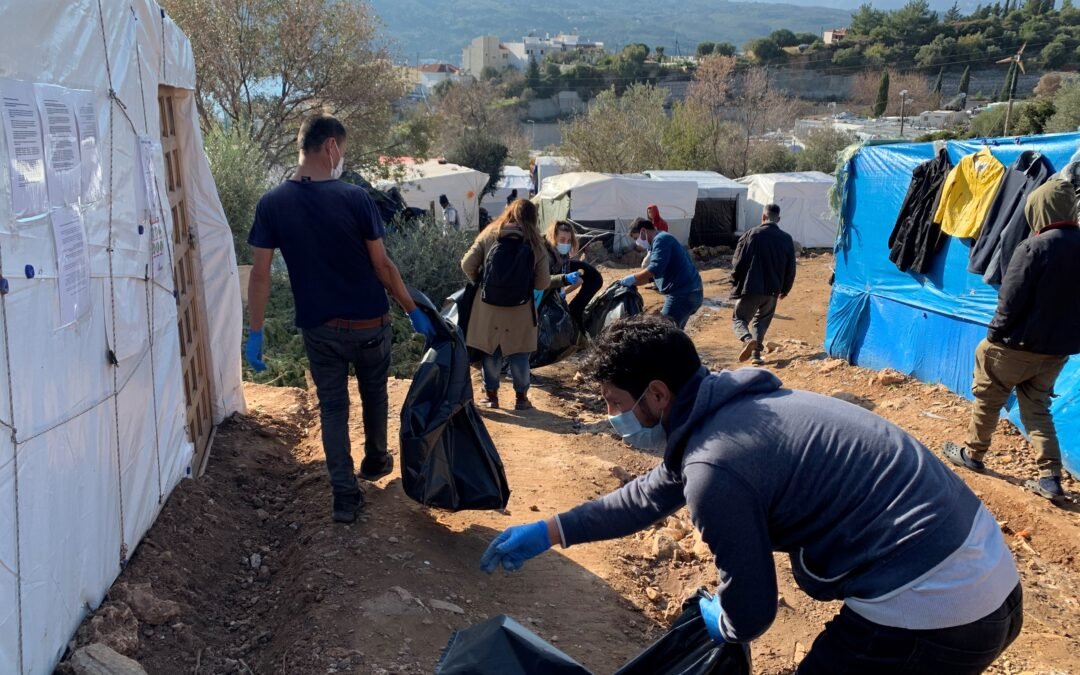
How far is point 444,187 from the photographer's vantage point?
22.3 meters

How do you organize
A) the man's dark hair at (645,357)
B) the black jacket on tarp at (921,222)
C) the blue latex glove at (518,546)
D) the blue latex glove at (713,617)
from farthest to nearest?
the black jacket on tarp at (921,222) → the blue latex glove at (518,546) → the blue latex glove at (713,617) → the man's dark hair at (645,357)

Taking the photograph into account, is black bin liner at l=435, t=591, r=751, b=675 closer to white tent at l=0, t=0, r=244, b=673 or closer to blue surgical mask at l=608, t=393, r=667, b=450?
blue surgical mask at l=608, t=393, r=667, b=450

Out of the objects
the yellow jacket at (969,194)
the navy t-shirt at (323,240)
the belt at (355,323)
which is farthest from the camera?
the yellow jacket at (969,194)

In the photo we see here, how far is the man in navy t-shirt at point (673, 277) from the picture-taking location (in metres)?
7.23

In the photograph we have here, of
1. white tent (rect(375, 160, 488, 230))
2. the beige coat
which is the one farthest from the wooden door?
white tent (rect(375, 160, 488, 230))

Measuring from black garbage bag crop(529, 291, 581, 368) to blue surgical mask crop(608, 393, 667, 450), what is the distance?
5.14m

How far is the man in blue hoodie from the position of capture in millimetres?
1784

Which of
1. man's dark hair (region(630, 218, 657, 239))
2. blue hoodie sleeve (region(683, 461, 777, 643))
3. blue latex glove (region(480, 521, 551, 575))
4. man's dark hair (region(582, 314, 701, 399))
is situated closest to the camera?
blue hoodie sleeve (region(683, 461, 777, 643))

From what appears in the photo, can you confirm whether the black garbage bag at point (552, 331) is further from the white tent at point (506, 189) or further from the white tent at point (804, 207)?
the white tent at point (506, 189)

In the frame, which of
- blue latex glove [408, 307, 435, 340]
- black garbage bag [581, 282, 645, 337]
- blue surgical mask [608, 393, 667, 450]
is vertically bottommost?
black garbage bag [581, 282, 645, 337]

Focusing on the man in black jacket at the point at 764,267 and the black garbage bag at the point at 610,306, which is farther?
the man in black jacket at the point at 764,267

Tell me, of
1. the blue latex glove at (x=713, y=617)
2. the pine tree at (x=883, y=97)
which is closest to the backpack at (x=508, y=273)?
the blue latex glove at (x=713, y=617)

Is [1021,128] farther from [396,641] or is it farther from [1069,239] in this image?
[396,641]

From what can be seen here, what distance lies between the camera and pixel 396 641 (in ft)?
9.54
